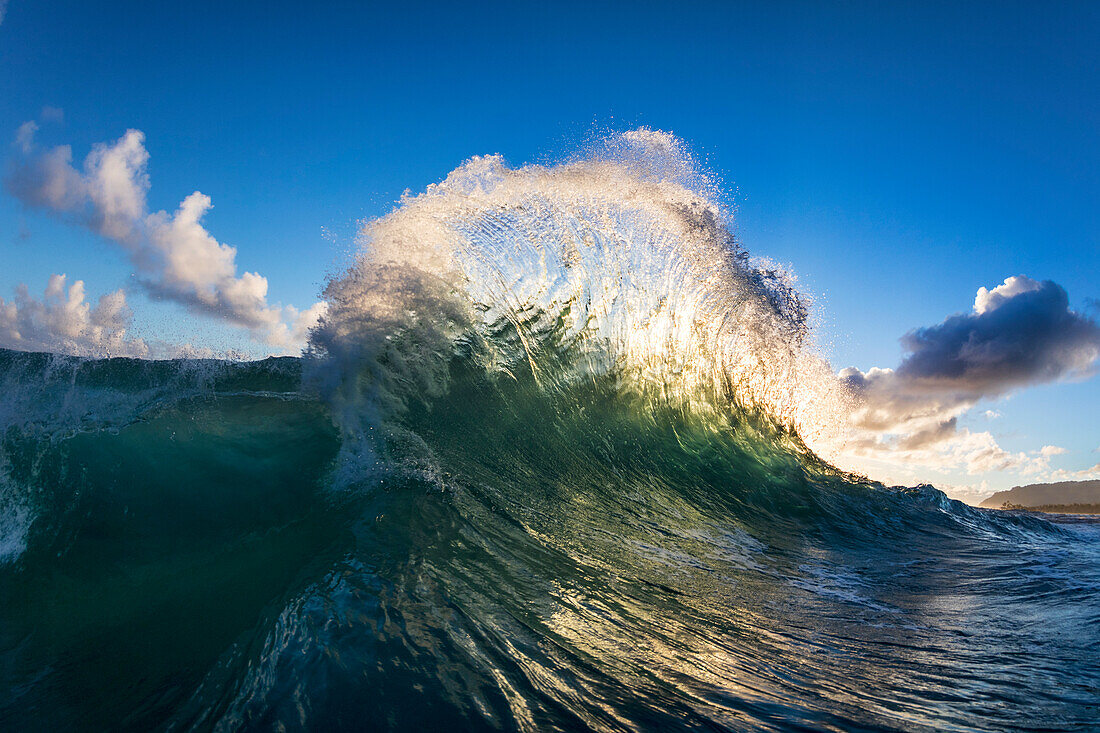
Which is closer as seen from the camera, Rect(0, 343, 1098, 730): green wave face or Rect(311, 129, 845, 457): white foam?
Rect(0, 343, 1098, 730): green wave face

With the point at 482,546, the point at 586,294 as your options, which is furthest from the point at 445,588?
the point at 586,294

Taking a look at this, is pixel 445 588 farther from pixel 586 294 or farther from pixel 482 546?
pixel 586 294

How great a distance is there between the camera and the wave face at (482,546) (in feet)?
7.97

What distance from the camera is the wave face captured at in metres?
2.43

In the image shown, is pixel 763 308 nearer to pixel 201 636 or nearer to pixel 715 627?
pixel 715 627

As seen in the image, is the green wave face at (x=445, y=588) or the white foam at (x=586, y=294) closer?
the green wave face at (x=445, y=588)

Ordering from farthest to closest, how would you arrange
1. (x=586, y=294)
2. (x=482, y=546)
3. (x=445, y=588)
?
(x=586, y=294) → (x=482, y=546) → (x=445, y=588)

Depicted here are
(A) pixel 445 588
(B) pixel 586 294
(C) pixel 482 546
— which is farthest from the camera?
(B) pixel 586 294

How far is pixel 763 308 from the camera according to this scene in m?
12.0

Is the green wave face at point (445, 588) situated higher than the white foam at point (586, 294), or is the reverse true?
the white foam at point (586, 294)

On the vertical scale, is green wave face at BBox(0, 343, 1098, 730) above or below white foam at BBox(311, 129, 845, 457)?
below

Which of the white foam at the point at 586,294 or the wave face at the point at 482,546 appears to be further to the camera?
the white foam at the point at 586,294

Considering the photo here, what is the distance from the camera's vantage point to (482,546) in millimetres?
4230

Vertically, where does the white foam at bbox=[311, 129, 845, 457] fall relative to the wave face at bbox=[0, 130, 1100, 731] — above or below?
above
